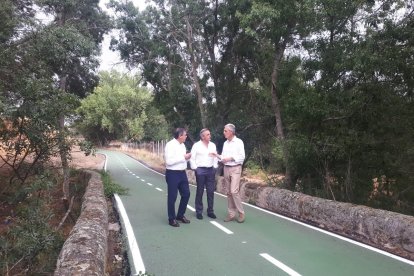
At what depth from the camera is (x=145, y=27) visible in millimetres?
28016

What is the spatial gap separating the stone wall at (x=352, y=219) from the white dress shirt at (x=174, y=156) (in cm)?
260

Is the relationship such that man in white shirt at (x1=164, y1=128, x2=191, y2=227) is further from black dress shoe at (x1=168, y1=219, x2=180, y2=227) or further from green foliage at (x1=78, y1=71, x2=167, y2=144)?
green foliage at (x1=78, y1=71, x2=167, y2=144)

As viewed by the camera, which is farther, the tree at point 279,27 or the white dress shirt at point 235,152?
the tree at point 279,27

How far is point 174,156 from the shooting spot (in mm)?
9242

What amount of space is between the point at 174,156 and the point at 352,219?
3793 millimetres

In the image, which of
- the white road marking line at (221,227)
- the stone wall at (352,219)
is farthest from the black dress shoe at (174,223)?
the stone wall at (352,219)

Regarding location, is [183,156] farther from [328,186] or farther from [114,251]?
[328,186]

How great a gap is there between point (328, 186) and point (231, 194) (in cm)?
574

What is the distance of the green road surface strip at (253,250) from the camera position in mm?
6246

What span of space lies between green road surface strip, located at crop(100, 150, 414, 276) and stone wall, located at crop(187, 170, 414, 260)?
0.32 m

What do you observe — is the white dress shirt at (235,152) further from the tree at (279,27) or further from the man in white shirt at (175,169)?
the tree at (279,27)

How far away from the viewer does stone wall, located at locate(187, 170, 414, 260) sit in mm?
7215

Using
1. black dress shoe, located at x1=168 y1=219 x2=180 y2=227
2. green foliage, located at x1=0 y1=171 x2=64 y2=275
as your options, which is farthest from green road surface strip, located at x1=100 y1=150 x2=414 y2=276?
green foliage, located at x1=0 y1=171 x2=64 y2=275

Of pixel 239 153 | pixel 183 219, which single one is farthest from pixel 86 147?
pixel 239 153
